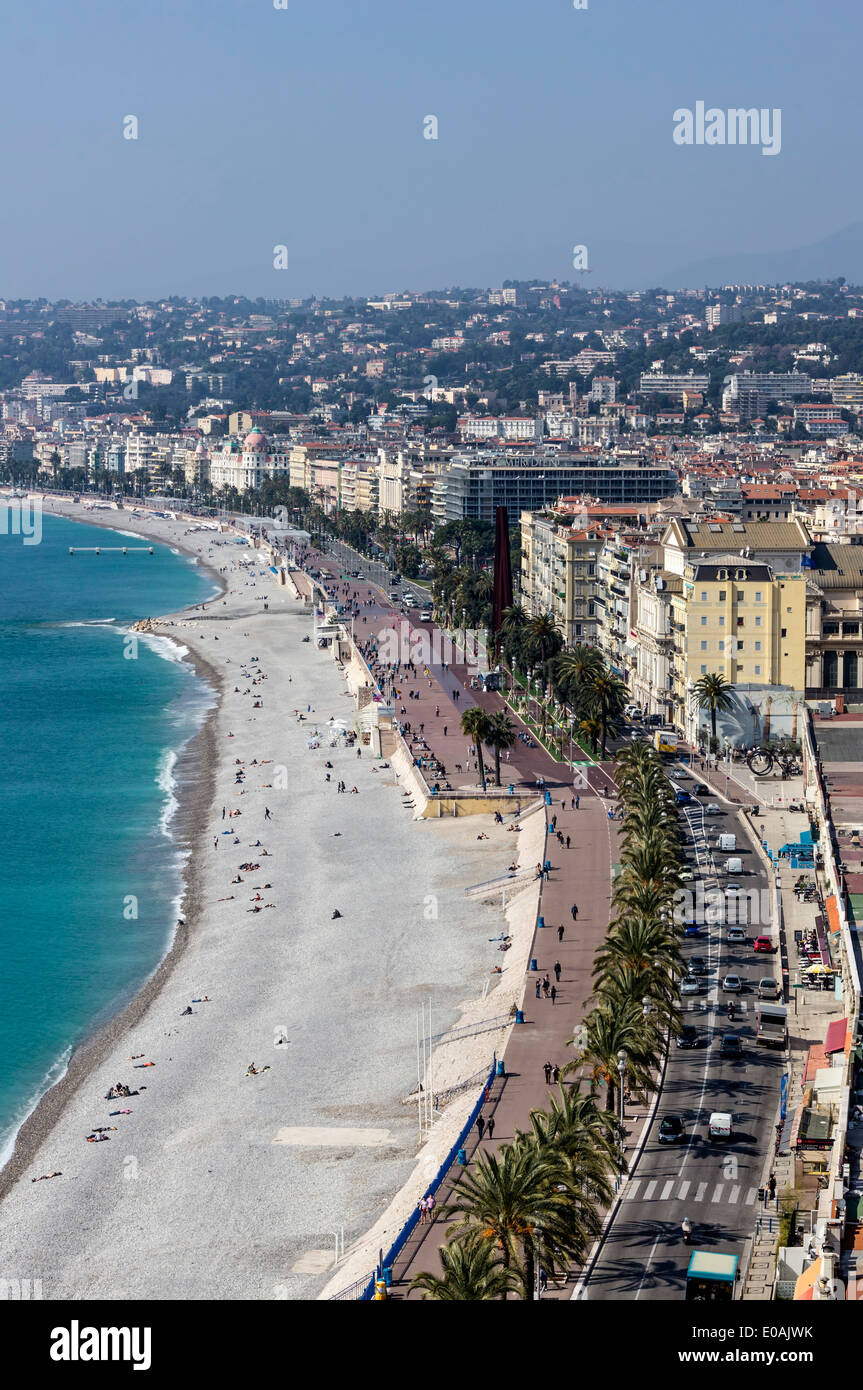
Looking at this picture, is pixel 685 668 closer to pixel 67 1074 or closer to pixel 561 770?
pixel 561 770

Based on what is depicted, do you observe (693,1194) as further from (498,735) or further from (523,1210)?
(498,735)

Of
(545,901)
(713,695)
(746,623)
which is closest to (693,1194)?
(545,901)

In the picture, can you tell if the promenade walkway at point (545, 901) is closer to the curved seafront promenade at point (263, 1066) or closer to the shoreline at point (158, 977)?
the curved seafront promenade at point (263, 1066)

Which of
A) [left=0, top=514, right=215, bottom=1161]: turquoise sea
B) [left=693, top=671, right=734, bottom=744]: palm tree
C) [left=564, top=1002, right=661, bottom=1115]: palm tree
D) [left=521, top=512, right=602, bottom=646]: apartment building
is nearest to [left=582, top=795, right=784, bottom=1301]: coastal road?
[left=564, top=1002, right=661, bottom=1115]: palm tree

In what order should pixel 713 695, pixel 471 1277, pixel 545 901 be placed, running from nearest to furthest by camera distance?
pixel 471 1277 < pixel 545 901 < pixel 713 695

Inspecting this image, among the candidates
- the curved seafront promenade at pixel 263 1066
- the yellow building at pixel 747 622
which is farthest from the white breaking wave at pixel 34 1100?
the yellow building at pixel 747 622
